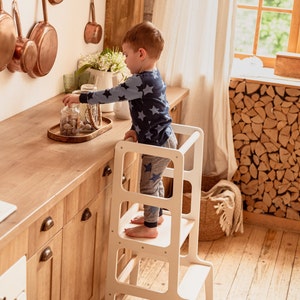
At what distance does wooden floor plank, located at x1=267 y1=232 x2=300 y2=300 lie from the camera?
3356 mm

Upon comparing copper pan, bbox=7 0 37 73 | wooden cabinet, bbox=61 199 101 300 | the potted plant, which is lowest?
wooden cabinet, bbox=61 199 101 300

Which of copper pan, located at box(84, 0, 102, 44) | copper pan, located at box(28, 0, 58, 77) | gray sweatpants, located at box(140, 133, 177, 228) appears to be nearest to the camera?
gray sweatpants, located at box(140, 133, 177, 228)

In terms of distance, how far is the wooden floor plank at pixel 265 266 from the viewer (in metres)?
3.35

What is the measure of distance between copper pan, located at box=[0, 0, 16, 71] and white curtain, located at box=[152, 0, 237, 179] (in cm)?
131

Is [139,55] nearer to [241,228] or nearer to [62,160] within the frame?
[62,160]

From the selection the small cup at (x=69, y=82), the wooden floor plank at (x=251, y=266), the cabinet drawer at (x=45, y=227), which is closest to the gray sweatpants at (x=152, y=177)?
the cabinet drawer at (x=45, y=227)

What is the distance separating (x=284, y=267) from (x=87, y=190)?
154cm

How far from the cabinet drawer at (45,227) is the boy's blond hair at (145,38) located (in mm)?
717

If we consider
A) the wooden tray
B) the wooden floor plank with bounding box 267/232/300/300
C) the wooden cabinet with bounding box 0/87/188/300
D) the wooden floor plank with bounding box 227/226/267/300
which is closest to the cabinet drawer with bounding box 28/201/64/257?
the wooden cabinet with bounding box 0/87/188/300

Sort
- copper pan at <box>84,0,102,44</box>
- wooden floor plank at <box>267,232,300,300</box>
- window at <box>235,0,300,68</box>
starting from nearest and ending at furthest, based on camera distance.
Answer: wooden floor plank at <box>267,232,300,300</box> → copper pan at <box>84,0,102,44</box> → window at <box>235,0,300,68</box>

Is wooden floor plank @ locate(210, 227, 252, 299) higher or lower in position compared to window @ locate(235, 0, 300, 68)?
lower

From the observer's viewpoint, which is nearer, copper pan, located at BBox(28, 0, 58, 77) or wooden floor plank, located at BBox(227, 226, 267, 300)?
copper pan, located at BBox(28, 0, 58, 77)

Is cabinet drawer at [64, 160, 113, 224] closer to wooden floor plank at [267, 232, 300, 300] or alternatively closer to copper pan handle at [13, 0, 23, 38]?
copper pan handle at [13, 0, 23, 38]

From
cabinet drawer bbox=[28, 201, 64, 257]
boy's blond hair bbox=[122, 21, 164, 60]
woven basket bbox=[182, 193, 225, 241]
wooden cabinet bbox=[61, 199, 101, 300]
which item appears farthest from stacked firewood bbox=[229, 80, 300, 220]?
cabinet drawer bbox=[28, 201, 64, 257]
